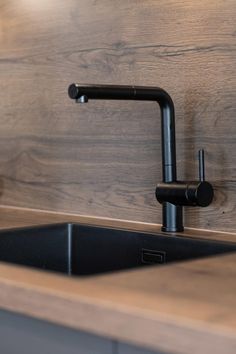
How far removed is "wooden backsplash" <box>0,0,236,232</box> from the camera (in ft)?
4.70

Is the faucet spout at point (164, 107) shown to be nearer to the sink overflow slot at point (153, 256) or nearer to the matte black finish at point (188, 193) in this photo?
the matte black finish at point (188, 193)

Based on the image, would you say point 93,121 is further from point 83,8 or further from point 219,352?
point 219,352

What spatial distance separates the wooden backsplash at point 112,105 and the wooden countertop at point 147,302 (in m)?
0.45

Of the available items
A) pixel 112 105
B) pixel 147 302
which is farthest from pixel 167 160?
pixel 147 302

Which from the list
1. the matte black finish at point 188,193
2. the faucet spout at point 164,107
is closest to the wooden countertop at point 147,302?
the matte black finish at point 188,193

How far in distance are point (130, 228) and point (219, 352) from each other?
2.74 feet

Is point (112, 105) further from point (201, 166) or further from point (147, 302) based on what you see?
point (147, 302)

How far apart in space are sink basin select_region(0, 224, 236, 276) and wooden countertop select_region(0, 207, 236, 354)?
0.95 feet

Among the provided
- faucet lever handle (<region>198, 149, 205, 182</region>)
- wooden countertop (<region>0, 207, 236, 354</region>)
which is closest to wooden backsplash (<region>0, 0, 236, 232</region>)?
faucet lever handle (<region>198, 149, 205, 182</region>)

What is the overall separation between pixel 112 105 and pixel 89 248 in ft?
1.20

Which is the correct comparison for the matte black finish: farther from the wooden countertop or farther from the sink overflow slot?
the wooden countertop

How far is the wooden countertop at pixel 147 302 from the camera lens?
0.71 metres

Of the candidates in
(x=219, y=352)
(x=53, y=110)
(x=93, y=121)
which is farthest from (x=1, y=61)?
(x=219, y=352)

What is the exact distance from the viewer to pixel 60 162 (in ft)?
5.98
